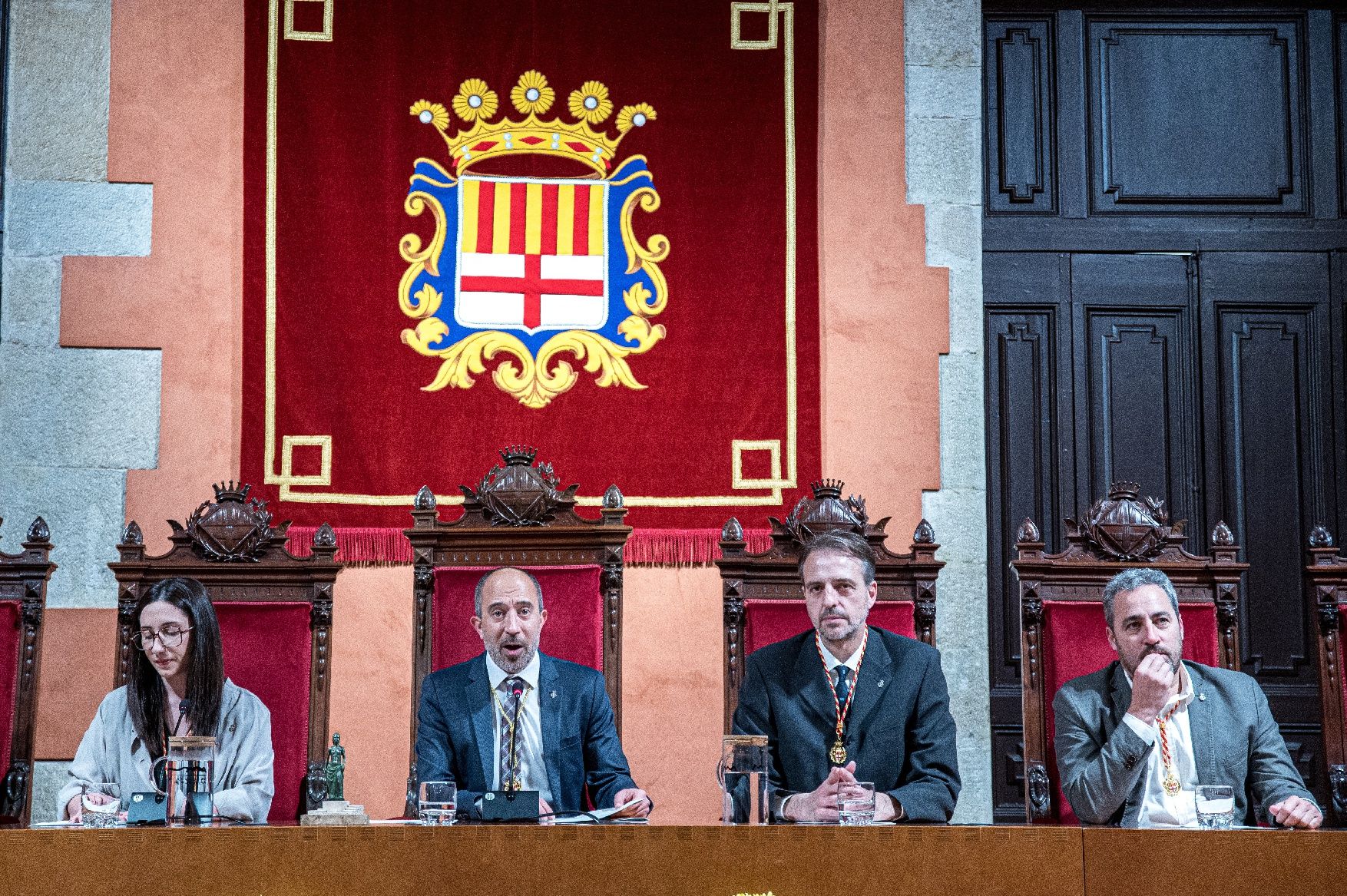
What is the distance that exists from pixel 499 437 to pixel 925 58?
75.0 inches

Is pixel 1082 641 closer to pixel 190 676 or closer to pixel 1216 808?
pixel 1216 808

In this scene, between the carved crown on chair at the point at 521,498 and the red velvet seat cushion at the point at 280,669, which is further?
the carved crown on chair at the point at 521,498

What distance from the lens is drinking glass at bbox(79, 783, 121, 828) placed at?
8.48 feet

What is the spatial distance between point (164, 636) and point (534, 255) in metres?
1.96

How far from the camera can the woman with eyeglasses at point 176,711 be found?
320 cm

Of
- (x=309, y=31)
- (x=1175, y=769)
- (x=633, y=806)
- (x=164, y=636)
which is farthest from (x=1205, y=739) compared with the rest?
(x=309, y=31)

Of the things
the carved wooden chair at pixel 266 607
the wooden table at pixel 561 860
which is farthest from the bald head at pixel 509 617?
the wooden table at pixel 561 860

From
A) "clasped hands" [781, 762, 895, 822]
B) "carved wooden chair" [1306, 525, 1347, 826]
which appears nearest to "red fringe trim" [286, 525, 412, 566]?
"clasped hands" [781, 762, 895, 822]

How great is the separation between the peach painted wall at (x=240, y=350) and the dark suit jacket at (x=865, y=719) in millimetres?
1393

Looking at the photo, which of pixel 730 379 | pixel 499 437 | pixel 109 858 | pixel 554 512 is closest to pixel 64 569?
pixel 499 437

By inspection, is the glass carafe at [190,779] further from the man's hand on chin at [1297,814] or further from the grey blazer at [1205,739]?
the man's hand on chin at [1297,814]

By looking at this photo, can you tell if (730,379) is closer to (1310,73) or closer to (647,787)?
(647,787)

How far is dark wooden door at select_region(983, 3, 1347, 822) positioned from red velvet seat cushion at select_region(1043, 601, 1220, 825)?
1.19 meters

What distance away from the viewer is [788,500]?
4680 mm
